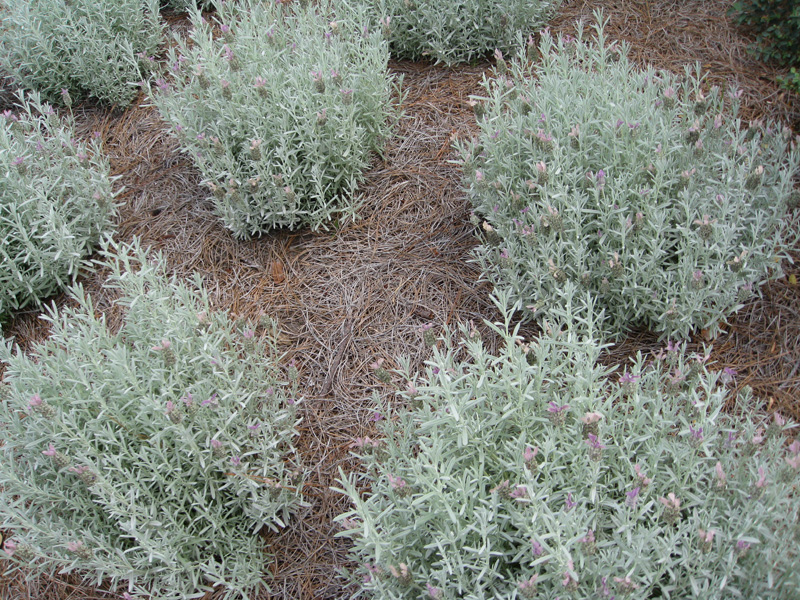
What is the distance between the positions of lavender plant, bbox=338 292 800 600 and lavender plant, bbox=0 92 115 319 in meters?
2.15

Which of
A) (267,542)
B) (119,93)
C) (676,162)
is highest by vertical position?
(119,93)

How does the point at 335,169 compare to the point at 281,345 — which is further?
the point at 335,169

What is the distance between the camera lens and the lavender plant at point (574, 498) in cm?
181

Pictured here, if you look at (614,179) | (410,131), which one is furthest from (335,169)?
(614,179)

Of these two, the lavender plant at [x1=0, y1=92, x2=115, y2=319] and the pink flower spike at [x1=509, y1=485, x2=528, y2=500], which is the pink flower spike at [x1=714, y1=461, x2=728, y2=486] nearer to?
the pink flower spike at [x1=509, y1=485, x2=528, y2=500]

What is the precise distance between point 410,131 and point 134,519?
8.59ft

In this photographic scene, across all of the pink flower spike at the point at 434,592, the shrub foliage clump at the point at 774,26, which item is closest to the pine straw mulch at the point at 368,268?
the shrub foliage clump at the point at 774,26

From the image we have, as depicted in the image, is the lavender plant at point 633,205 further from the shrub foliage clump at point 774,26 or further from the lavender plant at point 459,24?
the lavender plant at point 459,24

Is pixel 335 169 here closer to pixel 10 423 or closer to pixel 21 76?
pixel 10 423

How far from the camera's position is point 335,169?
3443 millimetres

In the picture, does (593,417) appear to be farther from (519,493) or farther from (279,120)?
(279,120)

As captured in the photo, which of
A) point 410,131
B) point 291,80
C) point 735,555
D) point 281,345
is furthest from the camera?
point 410,131

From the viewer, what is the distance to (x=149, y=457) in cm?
251

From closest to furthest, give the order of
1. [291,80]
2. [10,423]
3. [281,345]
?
[10,423] < [281,345] < [291,80]
